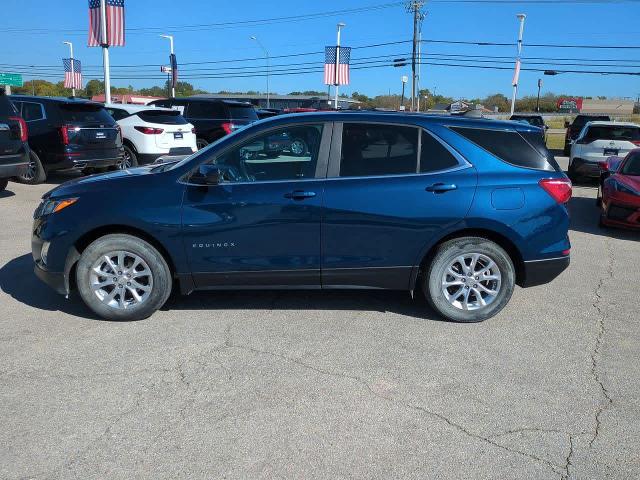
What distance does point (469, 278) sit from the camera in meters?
4.77

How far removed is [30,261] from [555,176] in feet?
18.5

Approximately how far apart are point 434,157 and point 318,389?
218 centimetres

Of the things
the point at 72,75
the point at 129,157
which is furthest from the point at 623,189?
the point at 72,75

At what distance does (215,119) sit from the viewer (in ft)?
52.4

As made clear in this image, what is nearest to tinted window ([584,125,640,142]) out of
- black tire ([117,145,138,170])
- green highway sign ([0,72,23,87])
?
black tire ([117,145,138,170])

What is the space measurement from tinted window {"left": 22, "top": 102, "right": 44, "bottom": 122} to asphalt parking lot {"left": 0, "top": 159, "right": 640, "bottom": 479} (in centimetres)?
699

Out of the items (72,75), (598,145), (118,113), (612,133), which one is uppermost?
(72,75)

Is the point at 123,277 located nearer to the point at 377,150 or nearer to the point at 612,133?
the point at 377,150

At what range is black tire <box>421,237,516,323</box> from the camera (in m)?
4.70

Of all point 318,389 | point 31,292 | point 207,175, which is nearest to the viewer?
point 318,389

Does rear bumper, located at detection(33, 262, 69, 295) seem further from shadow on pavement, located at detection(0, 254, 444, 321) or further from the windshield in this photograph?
the windshield

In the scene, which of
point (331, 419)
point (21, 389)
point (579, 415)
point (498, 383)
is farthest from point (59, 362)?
point (579, 415)

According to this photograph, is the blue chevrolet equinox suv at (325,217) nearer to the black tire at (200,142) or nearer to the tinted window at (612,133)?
the tinted window at (612,133)

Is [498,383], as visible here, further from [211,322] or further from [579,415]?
[211,322]
